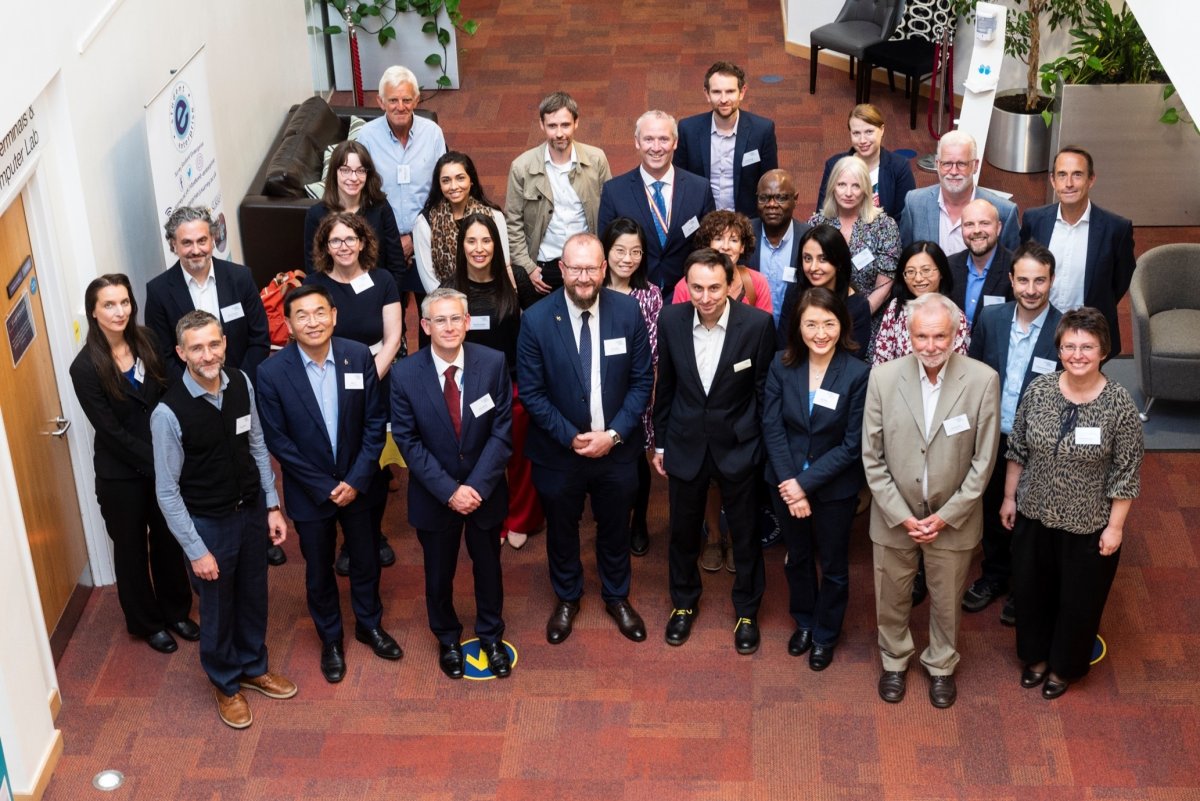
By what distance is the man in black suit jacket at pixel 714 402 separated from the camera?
527cm

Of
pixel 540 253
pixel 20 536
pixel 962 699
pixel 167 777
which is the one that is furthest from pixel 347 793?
pixel 540 253

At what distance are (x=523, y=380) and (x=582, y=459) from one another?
396mm

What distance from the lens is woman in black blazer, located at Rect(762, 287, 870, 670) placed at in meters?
5.08

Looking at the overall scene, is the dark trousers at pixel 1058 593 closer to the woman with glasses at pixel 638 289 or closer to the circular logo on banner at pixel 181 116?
the woman with glasses at pixel 638 289

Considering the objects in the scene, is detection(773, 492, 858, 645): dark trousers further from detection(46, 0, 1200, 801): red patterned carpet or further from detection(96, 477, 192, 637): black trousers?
detection(96, 477, 192, 637): black trousers

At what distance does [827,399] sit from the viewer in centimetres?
513

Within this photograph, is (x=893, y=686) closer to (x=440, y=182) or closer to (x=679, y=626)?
(x=679, y=626)

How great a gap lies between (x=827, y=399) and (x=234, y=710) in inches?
100

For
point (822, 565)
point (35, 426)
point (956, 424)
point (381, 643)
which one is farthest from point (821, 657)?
point (35, 426)

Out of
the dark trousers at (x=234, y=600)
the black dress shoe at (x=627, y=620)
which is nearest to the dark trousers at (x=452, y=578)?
the black dress shoe at (x=627, y=620)

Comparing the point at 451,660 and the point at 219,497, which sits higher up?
the point at 219,497

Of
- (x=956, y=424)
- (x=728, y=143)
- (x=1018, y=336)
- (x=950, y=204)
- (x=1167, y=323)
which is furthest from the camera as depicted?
(x=1167, y=323)

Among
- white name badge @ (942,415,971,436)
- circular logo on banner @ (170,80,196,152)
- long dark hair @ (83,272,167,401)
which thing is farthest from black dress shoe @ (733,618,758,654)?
circular logo on banner @ (170,80,196,152)

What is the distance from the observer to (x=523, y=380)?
5.44 m
